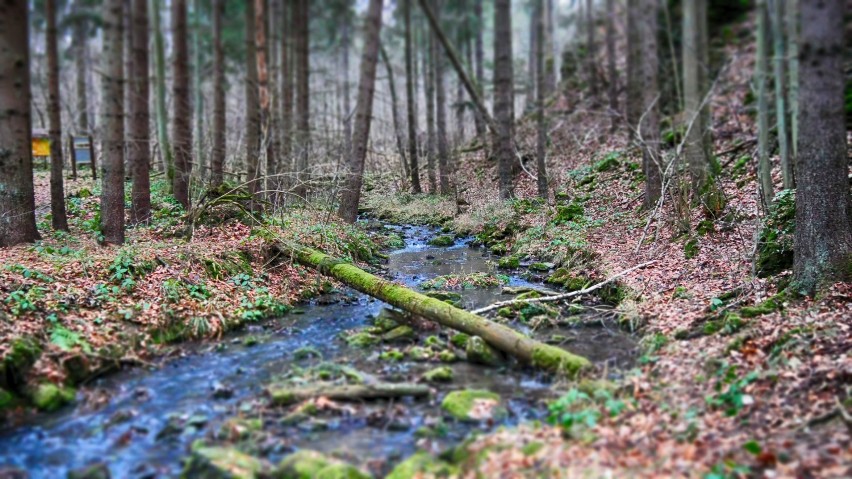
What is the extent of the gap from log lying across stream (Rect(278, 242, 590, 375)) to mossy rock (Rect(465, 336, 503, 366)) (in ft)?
0.33

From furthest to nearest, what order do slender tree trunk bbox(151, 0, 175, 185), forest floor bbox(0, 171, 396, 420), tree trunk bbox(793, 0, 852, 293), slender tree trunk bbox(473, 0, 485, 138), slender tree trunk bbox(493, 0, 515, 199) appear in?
slender tree trunk bbox(473, 0, 485, 138), slender tree trunk bbox(151, 0, 175, 185), slender tree trunk bbox(493, 0, 515, 199), tree trunk bbox(793, 0, 852, 293), forest floor bbox(0, 171, 396, 420)

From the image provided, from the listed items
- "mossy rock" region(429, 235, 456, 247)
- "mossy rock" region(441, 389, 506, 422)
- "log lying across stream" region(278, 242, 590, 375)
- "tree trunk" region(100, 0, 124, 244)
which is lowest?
"mossy rock" region(441, 389, 506, 422)

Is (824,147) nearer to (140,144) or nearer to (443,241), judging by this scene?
(443,241)

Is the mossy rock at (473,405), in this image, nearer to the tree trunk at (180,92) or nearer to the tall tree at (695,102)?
the tall tree at (695,102)

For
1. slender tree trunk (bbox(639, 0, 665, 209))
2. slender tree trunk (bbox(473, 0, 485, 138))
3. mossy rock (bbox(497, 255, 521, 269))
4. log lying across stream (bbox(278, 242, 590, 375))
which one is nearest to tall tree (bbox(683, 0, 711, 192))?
slender tree trunk (bbox(639, 0, 665, 209))

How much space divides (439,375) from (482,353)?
783 mm

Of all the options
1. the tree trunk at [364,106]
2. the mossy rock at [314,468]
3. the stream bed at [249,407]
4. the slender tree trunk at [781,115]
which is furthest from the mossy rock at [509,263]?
the mossy rock at [314,468]

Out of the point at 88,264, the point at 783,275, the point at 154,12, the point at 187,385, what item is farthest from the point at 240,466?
the point at 154,12

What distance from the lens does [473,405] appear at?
617 cm

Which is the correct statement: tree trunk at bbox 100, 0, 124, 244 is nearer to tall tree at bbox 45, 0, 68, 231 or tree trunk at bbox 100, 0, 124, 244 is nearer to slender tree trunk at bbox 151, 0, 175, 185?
tall tree at bbox 45, 0, 68, 231

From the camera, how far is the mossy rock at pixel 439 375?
6.99m

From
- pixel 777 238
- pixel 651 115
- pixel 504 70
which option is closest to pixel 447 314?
pixel 777 238

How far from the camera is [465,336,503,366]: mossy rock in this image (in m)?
7.56

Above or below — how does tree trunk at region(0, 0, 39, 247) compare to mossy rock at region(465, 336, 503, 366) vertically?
above
